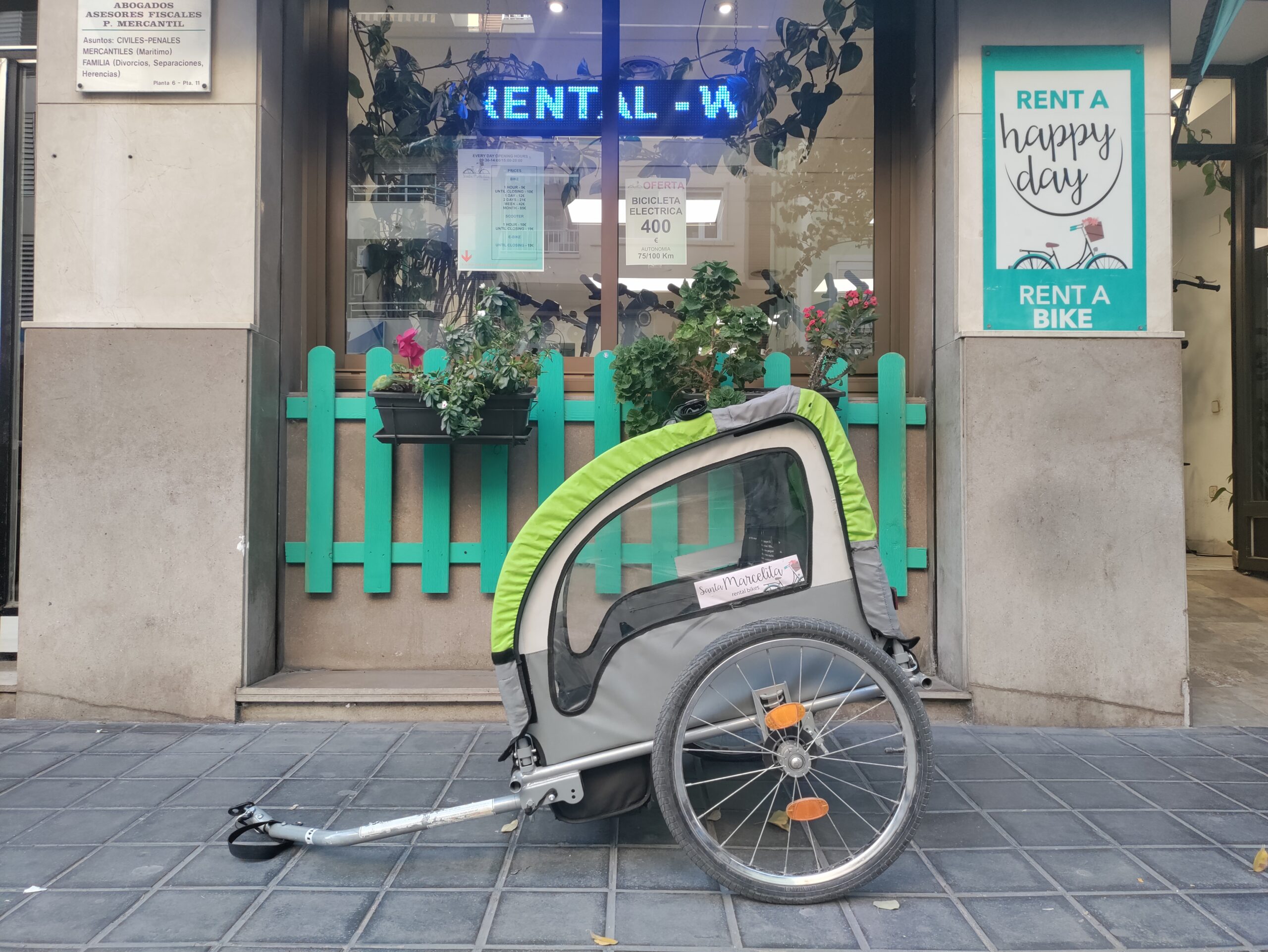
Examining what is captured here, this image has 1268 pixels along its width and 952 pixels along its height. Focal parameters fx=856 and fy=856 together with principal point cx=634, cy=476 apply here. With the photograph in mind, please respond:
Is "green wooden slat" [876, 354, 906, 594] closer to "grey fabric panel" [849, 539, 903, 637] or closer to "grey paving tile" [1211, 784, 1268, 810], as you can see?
"grey paving tile" [1211, 784, 1268, 810]

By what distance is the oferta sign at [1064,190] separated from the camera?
13.6ft

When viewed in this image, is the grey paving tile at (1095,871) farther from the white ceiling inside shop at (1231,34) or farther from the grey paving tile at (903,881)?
the white ceiling inside shop at (1231,34)

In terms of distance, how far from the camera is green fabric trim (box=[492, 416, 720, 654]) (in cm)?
248

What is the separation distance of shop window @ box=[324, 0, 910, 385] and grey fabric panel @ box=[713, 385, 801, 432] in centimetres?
251

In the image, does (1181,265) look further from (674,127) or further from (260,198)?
(260,198)

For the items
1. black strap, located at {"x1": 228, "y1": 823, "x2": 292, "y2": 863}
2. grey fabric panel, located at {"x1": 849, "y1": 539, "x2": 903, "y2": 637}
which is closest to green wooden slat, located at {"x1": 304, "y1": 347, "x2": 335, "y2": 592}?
black strap, located at {"x1": 228, "y1": 823, "x2": 292, "y2": 863}

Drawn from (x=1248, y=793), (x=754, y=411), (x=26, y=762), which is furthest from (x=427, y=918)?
(x=1248, y=793)

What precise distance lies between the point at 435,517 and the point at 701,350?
166 centimetres

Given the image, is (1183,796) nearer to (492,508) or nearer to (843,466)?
(843,466)

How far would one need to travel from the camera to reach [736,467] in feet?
8.41

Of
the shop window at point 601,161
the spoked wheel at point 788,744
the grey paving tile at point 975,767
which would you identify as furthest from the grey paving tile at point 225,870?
the shop window at point 601,161

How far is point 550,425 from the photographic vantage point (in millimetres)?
4496

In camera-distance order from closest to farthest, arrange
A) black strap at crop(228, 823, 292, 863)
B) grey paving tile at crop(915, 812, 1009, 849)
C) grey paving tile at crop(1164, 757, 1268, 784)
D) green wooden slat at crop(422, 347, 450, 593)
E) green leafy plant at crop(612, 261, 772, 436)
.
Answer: black strap at crop(228, 823, 292, 863), grey paving tile at crop(915, 812, 1009, 849), grey paving tile at crop(1164, 757, 1268, 784), green leafy plant at crop(612, 261, 772, 436), green wooden slat at crop(422, 347, 450, 593)

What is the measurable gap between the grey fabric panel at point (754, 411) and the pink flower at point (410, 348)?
2.11 metres
